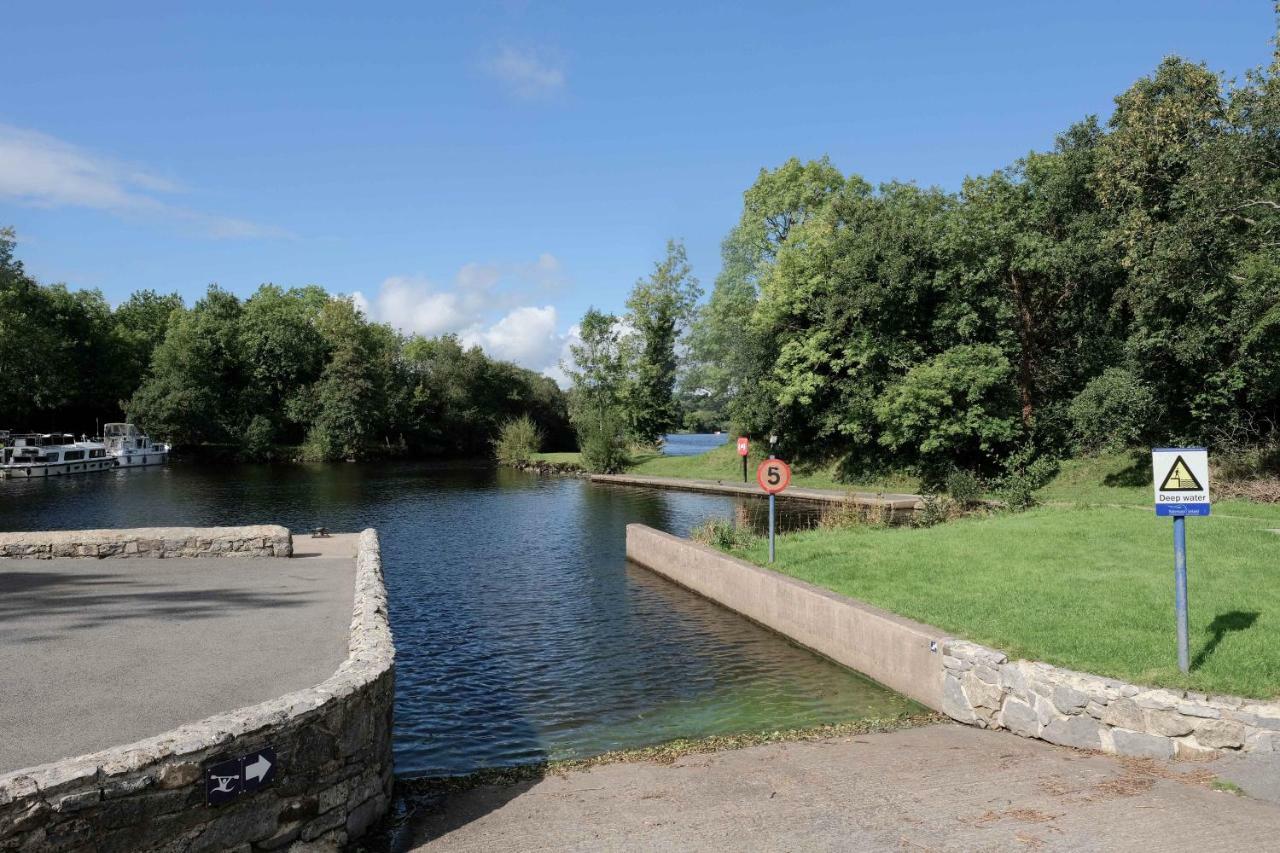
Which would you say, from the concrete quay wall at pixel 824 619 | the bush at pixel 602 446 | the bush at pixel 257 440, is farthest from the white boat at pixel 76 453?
the concrete quay wall at pixel 824 619

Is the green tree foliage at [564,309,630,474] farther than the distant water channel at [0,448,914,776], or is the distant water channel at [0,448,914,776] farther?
the green tree foliage at [564,309,630,474]

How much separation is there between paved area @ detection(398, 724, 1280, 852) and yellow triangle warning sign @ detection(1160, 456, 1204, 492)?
2.52 metres

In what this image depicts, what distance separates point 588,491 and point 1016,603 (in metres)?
30.8

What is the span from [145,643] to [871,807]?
7290 millimetres

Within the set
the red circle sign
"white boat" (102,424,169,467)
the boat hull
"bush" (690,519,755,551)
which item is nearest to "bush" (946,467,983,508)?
"bush" (690,519,755,551)

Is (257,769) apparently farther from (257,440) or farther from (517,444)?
(257,440)

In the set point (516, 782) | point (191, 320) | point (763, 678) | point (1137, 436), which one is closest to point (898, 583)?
point (763, 678)

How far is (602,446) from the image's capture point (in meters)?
48.3

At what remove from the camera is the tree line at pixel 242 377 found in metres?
58.1

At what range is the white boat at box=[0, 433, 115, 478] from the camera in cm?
4725

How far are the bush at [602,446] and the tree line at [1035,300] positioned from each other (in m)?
7.90

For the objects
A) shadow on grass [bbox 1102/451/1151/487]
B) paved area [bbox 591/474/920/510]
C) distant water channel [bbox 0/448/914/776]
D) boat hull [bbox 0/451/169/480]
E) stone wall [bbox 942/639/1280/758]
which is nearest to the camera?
stone wall [bbox 942/639/1280/758]

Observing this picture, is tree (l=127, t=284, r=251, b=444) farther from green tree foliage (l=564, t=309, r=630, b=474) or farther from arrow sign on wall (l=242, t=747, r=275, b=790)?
arrow sign on wall (l=242, t=747, r=275, b=790)

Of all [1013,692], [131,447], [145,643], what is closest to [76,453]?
[131,447]
